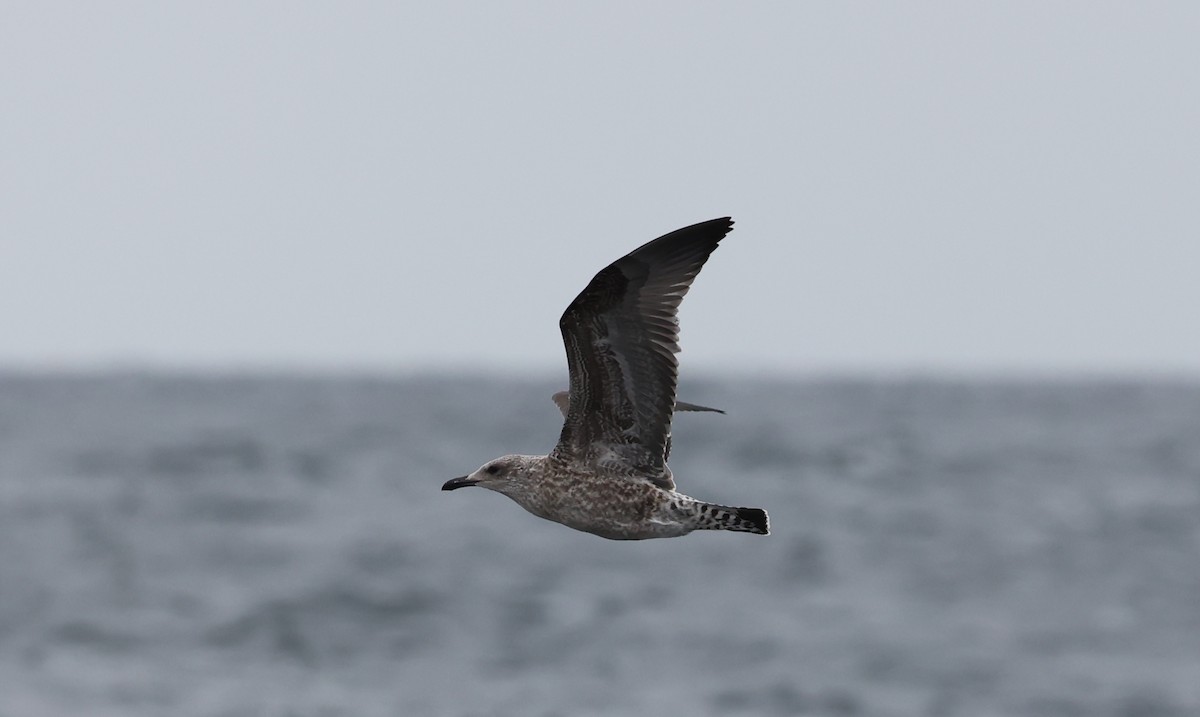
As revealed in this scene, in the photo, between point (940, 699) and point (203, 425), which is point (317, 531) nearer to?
point (940, 699)

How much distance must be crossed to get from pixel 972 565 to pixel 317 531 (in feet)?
37.9

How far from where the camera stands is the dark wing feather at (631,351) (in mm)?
8484

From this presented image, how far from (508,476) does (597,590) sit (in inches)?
658

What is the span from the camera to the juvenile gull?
850 centimetres

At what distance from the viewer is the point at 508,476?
8961 millimetres

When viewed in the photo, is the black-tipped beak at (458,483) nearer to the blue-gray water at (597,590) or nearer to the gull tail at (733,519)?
the gull tail at (733,519)

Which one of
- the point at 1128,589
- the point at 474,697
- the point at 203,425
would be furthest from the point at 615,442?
the point at 203,425

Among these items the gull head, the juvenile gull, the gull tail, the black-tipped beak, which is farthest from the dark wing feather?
the black-tipped beak

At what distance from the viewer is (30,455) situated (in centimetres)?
4712

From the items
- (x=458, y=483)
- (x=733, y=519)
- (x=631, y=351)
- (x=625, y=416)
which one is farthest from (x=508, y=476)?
(x=733, y=519)

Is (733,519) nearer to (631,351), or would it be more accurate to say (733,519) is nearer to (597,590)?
(631,351)

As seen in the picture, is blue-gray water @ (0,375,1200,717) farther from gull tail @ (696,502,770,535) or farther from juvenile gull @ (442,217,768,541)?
gull tail @ (696,502,770,535)

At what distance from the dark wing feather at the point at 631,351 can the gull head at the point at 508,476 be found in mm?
190

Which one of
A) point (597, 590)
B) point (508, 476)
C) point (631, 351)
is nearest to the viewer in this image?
point (631, 351)
